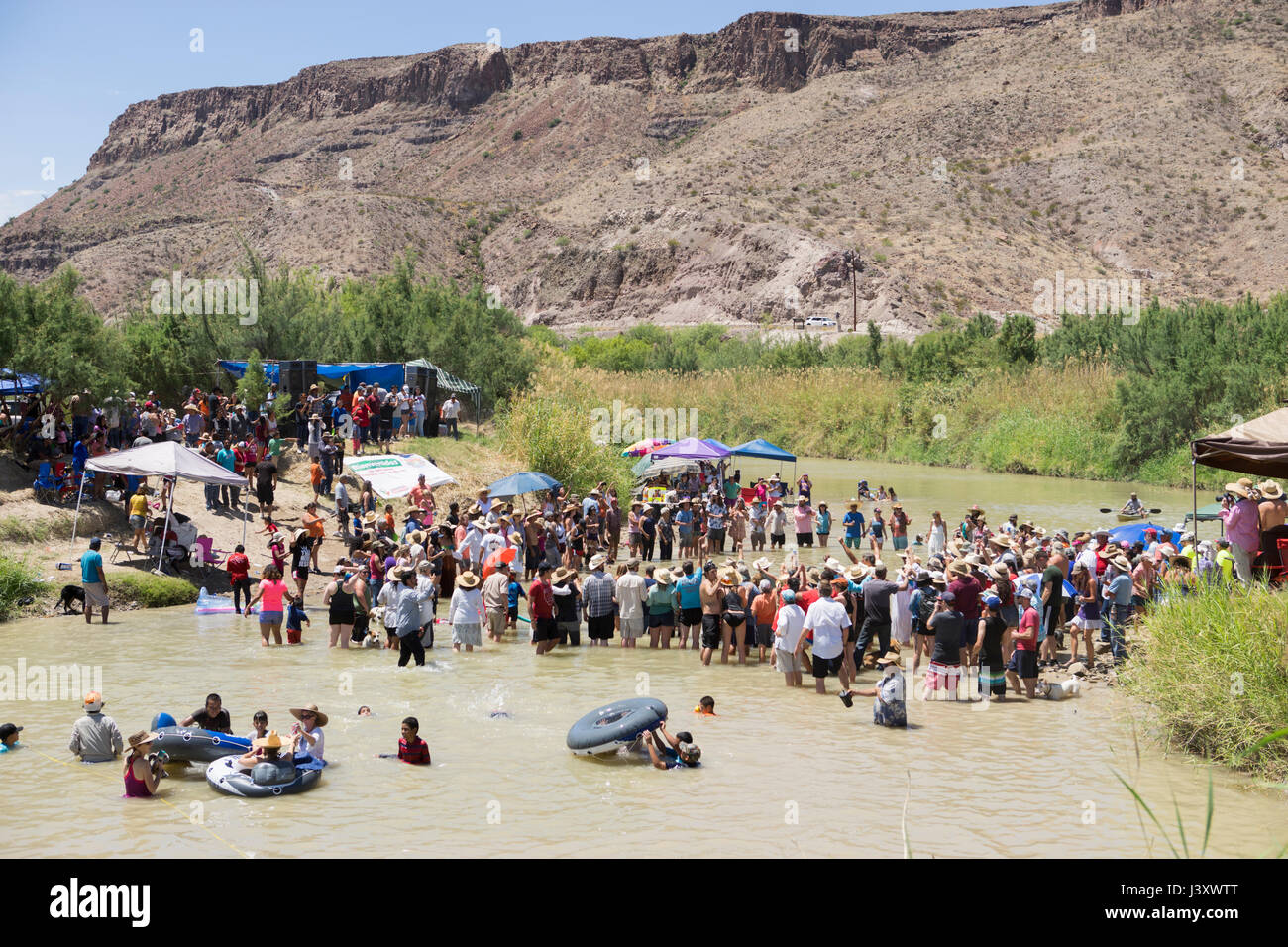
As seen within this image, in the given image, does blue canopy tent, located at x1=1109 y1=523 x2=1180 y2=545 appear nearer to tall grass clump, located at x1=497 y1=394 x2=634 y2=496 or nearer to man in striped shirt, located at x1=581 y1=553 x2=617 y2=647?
man in striped shirt, located at x1=581 y1=553 x2=617 y2=647

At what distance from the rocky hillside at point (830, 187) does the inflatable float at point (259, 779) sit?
69.6m

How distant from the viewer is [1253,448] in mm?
11469

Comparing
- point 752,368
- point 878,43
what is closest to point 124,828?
point 752,368

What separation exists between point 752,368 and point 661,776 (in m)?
49.8

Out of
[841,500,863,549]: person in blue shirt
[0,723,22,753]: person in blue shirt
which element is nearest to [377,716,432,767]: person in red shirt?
[0,723,22,753]: person in blue shirt

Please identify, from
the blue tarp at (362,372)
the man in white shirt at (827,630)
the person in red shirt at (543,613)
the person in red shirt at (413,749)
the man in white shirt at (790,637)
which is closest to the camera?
the person in red shirt at (413,749)

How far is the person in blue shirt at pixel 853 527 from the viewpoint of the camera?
25.0 m

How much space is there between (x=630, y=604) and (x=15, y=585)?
10.1 metres

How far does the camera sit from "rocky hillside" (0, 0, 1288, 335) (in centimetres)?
8644

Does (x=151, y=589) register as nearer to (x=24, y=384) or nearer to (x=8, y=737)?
(x=24, y=384)

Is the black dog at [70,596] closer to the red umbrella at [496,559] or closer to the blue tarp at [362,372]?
the red umbrella at [496,559]
